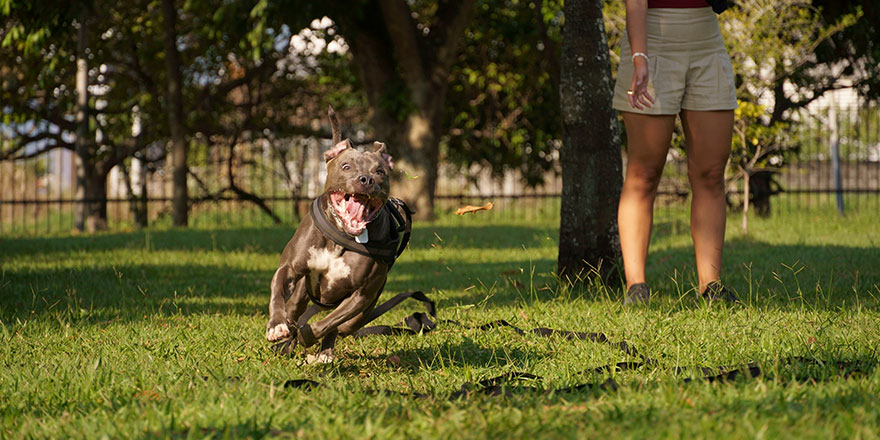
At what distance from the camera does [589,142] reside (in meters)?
5.85

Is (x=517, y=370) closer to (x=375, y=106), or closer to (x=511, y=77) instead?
(x=375, y=106)

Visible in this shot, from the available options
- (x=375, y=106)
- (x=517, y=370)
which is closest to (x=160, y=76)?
(x=375, y=106)

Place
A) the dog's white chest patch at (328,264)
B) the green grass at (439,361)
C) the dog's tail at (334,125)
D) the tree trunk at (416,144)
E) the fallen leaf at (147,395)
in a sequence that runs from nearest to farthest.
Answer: the green grass at (439,361)
the fallen leaf at (147,395)
the dog's white chest patch at (328,264)
the dog's tail at (334,125)
the tree trunk at (416,144)

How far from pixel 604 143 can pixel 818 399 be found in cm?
340

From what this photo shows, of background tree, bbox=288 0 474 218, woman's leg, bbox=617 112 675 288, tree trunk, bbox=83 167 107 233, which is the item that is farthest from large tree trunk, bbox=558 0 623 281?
tree trunk, bbox=83 167 107 233

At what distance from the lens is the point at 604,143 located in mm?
5863

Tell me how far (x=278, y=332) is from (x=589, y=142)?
3171 millimetres

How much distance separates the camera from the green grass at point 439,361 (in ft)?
8.23

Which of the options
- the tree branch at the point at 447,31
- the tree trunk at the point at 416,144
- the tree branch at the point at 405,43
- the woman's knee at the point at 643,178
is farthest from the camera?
the tree trunk at the point at 416,144

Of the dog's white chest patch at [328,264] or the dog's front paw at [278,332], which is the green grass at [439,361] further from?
the dog's white chest patch at [328,264]

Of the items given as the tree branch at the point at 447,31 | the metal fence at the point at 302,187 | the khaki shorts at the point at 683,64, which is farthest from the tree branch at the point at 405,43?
the khaki shorts at the point at 683,64

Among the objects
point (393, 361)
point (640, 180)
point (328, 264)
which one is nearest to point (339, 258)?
point (328, 264)

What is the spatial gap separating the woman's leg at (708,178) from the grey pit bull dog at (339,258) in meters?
2.22

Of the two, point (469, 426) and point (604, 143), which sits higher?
point (604, 143)
